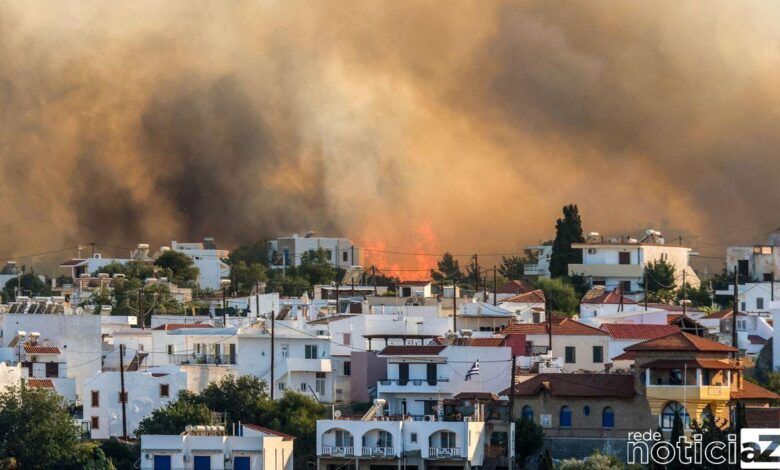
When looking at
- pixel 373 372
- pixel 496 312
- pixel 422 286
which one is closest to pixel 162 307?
pixel 422 286

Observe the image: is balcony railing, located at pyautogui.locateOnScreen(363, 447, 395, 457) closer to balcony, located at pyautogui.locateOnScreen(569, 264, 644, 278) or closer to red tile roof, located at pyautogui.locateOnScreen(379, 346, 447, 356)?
red tile roof, located at pyautogui.locateOnScreen(379, 346, 447, 356)

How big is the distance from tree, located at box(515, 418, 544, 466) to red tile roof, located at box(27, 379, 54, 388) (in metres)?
16.2

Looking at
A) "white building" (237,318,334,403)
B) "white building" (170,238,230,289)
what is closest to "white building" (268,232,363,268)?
"white building" (170,238,230,289)

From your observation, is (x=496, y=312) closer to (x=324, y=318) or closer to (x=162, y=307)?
(x=324, y=318)

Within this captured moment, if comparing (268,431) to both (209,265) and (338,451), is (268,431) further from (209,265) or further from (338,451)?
(209,265)

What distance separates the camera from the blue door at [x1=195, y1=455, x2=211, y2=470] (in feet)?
190

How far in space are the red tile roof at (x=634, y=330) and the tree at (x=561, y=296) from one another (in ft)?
44.5

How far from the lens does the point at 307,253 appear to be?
109 m

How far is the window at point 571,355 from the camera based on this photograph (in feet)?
235

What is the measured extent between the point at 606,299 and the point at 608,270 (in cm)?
1059

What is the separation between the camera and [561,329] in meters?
72.7

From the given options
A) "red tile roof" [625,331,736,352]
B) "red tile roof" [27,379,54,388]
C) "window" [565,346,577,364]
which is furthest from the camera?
"window" [565,346,577,364]

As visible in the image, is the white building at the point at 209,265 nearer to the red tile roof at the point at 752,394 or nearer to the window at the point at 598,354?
the window at the point at 598,354

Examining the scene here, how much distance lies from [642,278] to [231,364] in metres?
29.1
